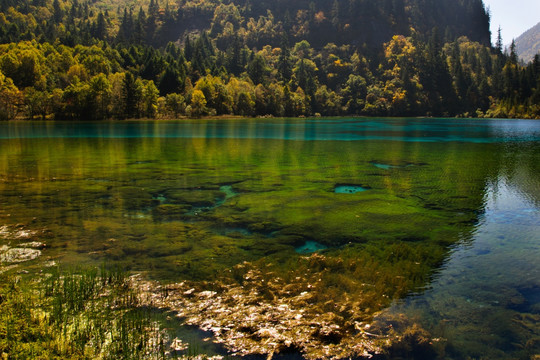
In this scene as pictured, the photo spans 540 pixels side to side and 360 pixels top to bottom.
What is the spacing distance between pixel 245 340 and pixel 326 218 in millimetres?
9740

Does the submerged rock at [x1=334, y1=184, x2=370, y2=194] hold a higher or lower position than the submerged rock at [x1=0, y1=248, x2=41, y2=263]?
higher

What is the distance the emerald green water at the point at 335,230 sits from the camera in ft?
30.9

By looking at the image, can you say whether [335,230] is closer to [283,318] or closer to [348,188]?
[283,318]

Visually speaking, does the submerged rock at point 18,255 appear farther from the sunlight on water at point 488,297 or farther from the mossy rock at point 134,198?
the sunlight on water at point 488,297

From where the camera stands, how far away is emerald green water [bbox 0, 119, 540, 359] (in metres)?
A: 9.41

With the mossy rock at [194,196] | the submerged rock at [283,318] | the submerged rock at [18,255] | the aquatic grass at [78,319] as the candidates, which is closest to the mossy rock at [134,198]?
the mossy rock at [194,196]

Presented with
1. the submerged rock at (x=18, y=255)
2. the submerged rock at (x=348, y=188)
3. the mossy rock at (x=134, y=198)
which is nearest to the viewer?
the submerged rock at (x=18, y=255)

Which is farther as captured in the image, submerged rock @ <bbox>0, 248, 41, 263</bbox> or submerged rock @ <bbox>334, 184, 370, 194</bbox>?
submerged rock @ <bbox>334, 184, 370, 194</bbox>

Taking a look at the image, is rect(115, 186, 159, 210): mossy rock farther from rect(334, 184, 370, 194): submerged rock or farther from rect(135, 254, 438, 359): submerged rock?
rect(334, 184, 370, 194): submerged rock

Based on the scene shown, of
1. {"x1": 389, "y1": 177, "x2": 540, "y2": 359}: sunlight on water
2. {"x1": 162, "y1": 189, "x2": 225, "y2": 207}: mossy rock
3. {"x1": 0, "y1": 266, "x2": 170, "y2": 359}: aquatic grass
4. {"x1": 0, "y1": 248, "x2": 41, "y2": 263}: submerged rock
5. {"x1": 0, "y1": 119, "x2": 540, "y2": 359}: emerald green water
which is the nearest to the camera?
{"x1": 0, "y1": 266, "x2": 170, "y2": 359}: aquatic grass

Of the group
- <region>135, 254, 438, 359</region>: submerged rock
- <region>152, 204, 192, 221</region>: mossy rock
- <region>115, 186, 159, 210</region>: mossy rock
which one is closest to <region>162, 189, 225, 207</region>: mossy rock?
<region>152, 204, 192, 221</region>: mossy rock

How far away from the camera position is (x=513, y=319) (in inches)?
346

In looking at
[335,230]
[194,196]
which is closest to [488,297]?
[335,230]

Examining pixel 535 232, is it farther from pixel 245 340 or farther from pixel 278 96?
pixel 278 96
